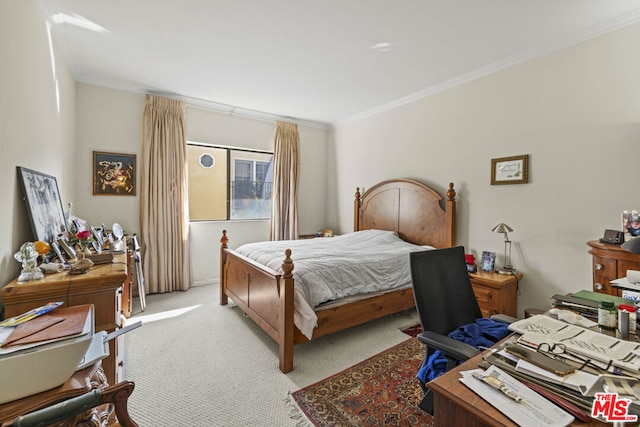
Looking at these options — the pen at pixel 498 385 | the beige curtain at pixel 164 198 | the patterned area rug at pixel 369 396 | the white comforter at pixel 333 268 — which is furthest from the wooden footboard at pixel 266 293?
the pen at pixel 498 385

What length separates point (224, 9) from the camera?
87.2 inches

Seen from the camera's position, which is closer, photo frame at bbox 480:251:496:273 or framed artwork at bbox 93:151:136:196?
photo frame at bbox 480:251:496:273

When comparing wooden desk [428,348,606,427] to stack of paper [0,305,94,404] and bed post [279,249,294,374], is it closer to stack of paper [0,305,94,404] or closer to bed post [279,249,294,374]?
stack of paper [0,305,94,404]

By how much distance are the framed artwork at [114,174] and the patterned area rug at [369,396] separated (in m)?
3.48

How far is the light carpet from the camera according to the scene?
1776mm

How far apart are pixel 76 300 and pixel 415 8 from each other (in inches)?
118

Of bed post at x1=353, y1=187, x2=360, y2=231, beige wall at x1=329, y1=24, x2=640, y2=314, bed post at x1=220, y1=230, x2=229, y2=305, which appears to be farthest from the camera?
bed post at x1=353, y1=187, x2=360, y2=231

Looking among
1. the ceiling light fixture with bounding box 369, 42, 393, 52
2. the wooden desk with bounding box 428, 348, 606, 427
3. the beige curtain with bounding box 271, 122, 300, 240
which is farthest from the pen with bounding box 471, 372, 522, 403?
the beige curtain with bounding box 271, 122, 300, 240

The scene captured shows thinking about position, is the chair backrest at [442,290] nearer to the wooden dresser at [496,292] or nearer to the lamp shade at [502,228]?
the wooden dresser at [496,292]

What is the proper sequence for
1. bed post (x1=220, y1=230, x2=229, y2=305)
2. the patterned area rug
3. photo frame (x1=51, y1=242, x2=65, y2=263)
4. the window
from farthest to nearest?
1. the window
2. bed post (x1=220, y1=230, x2=229, y2=305)
3. photo frame (x1=51, y1=242, x2=65, y2=263)
4. the patterned area rug

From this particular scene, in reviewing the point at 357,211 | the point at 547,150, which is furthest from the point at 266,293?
the point at 547,150

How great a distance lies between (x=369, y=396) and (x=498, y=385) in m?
1.33

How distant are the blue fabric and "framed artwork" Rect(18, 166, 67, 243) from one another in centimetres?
248

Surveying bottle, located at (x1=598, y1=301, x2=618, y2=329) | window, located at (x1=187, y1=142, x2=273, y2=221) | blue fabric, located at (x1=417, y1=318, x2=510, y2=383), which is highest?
window, located at (x1=187, y1=142, x2=273, y2=221)
